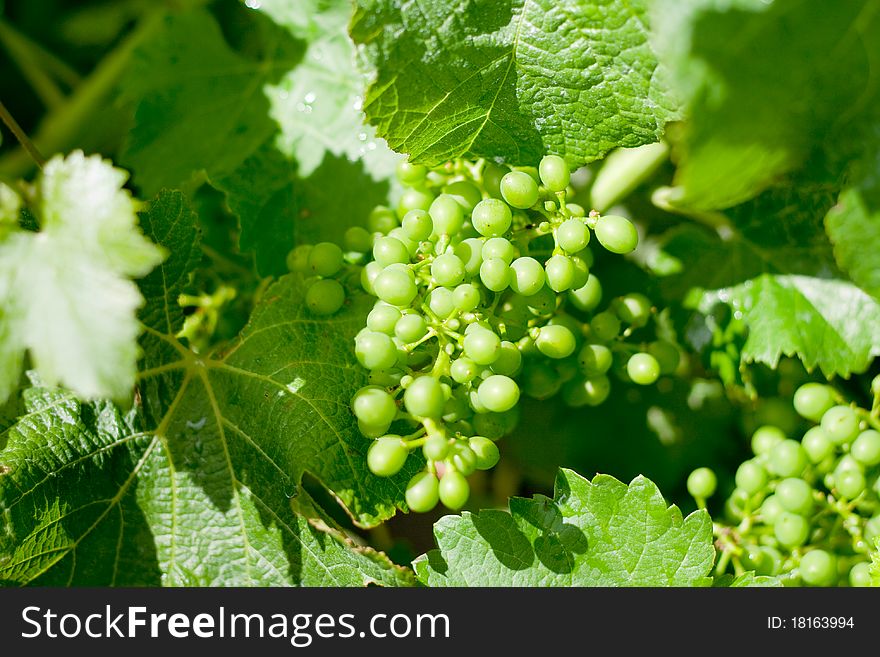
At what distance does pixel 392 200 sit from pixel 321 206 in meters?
0.14

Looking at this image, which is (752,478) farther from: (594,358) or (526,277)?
(526,277)

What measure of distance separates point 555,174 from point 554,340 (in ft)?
0.76

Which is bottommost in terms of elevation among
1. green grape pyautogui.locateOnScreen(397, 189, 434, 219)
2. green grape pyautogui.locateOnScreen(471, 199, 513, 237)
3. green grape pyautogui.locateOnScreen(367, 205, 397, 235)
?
green grape pyautogui.locateOnScreen(471, 199, 513, 237)

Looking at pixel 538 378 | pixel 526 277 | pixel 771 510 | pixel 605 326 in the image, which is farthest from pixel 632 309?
pixel 771 510

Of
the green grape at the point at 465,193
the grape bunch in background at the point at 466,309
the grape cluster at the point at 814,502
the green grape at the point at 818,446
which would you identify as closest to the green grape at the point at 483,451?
the grape bunch in background at the point at 466,309

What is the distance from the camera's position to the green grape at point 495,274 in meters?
1.08

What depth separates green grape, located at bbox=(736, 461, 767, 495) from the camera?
1.39 metres

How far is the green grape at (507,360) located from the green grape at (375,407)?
151 millimetres

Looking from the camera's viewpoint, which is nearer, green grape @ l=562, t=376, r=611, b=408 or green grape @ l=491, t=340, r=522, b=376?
green grape @ l=491, t=340, r=522, b=376

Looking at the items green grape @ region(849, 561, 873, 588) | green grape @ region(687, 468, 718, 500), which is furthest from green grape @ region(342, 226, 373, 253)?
green grape @ region(849, 561, 873, 588)

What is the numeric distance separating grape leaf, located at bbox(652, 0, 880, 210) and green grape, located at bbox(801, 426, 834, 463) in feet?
1.96

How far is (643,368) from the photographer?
1.29 metres

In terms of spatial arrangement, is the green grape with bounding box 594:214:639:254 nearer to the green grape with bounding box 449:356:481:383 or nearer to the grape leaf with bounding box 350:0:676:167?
the grape leaf with bounding box 350:0:676:167

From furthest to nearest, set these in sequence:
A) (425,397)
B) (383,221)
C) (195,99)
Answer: (195,99), (383,221), (425,397)
